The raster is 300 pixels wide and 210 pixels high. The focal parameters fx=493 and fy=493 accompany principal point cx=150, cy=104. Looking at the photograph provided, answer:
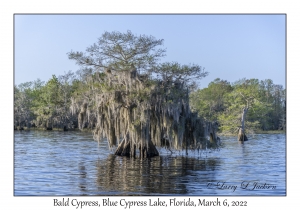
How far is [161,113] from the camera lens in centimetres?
2638

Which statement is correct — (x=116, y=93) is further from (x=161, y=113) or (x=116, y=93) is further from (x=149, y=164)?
(x=149, y=164)

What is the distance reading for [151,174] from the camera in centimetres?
2103

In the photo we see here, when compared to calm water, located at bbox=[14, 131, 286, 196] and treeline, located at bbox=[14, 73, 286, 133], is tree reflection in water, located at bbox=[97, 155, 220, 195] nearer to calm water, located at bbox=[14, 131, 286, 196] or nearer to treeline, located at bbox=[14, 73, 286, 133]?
calm water, located at bbox=[14, 131, 286, 196]

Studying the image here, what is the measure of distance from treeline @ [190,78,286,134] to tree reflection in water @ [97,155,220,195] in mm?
19380

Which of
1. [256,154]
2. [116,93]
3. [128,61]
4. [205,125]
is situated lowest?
[256,154]

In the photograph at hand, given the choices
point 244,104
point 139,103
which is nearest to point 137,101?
point 139,103

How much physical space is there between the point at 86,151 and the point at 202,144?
918 centimetres

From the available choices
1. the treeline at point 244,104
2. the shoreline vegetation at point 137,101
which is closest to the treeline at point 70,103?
the treeline at point 244,104

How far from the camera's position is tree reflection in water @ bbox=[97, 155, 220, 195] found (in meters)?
17.3

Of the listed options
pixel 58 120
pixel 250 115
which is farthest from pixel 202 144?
pixel 58 120

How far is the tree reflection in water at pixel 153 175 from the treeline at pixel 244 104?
19.4 meters

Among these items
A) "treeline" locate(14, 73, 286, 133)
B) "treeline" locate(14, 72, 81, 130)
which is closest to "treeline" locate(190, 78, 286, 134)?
"treeline" locate(14, 73, 286, 133)

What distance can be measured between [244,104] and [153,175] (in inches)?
1292

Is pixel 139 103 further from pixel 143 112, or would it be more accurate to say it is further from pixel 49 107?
pixel 49 107
